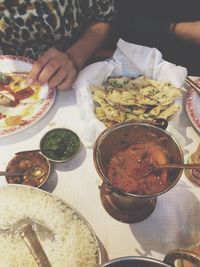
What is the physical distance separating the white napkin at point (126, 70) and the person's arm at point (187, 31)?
1.81 ft

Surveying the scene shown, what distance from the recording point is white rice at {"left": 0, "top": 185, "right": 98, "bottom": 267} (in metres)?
1.13

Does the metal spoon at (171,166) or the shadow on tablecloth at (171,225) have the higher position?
the metal spoon at (171,166)

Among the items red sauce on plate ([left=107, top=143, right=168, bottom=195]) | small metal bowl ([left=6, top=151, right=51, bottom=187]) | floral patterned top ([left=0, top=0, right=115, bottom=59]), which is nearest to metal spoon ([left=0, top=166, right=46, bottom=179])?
small metal bowl ([left=6, top=151, right=51, bottom=187])

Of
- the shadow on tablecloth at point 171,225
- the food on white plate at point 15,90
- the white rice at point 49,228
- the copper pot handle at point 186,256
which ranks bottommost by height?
the shadow on tablecloth at point 171,225

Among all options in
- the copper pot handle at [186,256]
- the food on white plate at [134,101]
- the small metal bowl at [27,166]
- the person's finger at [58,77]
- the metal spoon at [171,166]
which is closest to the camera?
the copper pot handle at [186,256]

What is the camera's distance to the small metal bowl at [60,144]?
54.6 inches

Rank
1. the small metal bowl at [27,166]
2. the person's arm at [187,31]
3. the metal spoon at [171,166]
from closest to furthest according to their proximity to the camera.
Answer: the metal spoon at [171,166]
the small metal bowl at [27,166]
the person's arm at [187,31]

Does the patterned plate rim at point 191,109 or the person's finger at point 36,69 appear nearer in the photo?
the patterned plate rim at point 191,109

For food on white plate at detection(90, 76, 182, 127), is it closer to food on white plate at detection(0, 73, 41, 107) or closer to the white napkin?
the white napkin

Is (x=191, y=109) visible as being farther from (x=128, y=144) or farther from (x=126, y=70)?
(x=128, y=144)

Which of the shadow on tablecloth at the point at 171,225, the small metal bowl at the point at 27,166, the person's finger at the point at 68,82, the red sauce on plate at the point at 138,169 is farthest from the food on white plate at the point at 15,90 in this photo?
the shadow on tablecloth at the point at 171,225

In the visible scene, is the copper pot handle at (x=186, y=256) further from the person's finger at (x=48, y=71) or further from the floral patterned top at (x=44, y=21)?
the floral patterned top at (x=44, y=21)

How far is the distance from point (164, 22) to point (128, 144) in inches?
50.7

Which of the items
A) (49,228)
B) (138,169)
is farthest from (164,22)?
(49,228)
